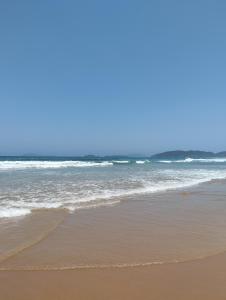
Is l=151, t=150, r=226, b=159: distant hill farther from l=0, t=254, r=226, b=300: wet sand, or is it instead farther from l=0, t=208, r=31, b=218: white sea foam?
l=0, t=254, r=226, b=300: wet sand

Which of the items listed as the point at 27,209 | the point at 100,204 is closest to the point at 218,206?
the point at 100,204

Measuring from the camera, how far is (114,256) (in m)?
4.86

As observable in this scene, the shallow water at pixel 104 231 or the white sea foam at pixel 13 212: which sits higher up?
the white sea foam at pixel 13 212

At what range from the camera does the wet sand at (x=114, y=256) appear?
3678mm

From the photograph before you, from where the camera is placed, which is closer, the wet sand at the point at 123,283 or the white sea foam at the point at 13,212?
the wet sand at the point at 123,283

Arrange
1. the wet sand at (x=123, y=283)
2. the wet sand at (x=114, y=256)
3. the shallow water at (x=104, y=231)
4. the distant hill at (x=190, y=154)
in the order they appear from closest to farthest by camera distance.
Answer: the wet sand at (x=123, y=283)
the wet sand at (x=114, y=256)
the shallow water at (x=104, y=231)
the distant hill at (x=190, y=154)

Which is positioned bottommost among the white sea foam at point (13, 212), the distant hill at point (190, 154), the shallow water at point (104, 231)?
the shallow water at point (104, 231)

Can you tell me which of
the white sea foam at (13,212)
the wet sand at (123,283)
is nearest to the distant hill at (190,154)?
the white sea foam at (13,212)

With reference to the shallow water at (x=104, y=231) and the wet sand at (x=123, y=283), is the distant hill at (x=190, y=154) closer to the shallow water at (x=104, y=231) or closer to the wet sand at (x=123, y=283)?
the shallow water at (x=104, y=231)

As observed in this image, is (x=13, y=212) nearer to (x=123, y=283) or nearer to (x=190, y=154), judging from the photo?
(x=123, y=283)

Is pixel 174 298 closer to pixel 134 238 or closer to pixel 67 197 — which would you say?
pixel 134 238

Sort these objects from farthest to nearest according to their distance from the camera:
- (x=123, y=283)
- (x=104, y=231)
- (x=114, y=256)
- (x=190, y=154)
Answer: (x=190, y=154)
(x=104, y=231)
(x=114, y=256)
(x=123, y=283)

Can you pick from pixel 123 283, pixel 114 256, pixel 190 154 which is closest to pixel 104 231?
pixel 114 256

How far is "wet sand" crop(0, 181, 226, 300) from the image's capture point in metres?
3.68
